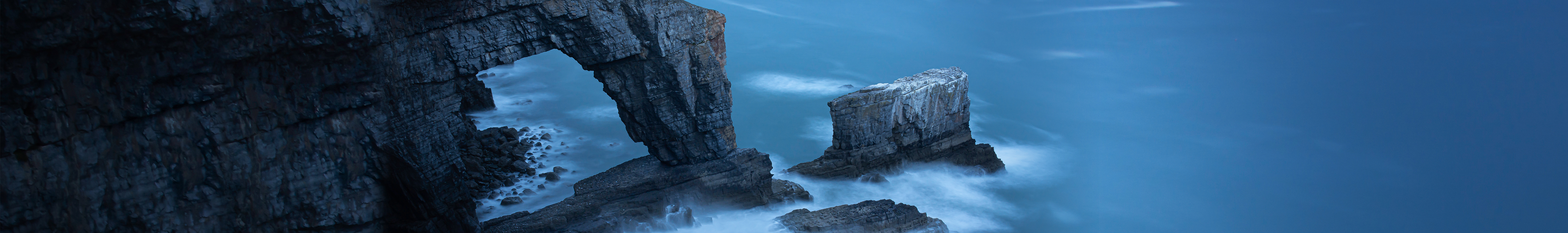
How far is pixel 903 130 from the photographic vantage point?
1458 cm

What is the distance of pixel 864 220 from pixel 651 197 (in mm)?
2868

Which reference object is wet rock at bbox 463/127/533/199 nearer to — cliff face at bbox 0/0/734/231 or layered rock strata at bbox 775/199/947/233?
cliff face at bbox 0/0/734/231

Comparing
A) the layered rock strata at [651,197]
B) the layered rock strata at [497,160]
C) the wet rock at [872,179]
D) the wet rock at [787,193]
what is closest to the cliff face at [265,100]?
the layered rock strata at [651,197]

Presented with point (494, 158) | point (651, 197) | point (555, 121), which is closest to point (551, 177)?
point (494, 158)

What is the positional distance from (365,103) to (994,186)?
9432 mm

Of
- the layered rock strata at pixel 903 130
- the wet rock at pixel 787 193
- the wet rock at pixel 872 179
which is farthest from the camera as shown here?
the wet rock at pixel 872 179

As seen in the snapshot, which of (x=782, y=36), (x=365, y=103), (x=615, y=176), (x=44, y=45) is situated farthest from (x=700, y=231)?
(x=782, y=36)

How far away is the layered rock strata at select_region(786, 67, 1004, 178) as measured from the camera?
14.0 m

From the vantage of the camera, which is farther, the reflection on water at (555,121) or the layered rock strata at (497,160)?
the reflection on water at (555,121)

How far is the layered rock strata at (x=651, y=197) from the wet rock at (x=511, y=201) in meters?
0.96

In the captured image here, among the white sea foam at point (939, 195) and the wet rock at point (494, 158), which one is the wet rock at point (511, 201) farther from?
the white sea foam at point (939, 195)

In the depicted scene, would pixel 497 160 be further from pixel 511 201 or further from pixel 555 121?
pixel 555 121

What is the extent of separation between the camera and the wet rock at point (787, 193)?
13.3 meters

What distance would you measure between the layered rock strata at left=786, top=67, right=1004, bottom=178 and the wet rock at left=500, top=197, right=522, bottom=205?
171 inches
